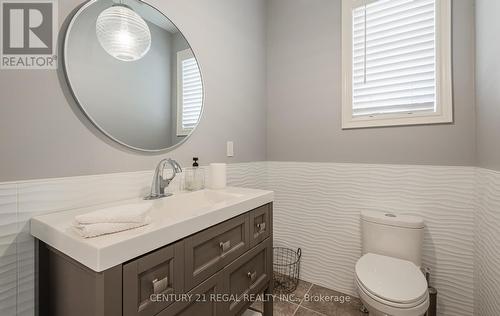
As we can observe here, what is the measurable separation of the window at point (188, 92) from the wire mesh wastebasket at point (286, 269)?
1.45 m

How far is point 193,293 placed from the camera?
86 cm

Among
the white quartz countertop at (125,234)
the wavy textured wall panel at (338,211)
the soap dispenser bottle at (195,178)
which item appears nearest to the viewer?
the white quartz countertop at (125,234)

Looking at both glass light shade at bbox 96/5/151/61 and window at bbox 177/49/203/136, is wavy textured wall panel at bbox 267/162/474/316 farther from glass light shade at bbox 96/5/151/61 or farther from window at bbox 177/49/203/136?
glass light shade at bbox 96/5/151/61

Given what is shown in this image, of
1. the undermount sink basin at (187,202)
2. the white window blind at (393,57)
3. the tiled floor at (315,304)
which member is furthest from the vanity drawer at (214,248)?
the white window blind at (393,57)

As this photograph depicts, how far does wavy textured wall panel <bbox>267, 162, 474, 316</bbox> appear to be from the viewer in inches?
57.8

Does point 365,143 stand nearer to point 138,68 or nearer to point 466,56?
point 466,56

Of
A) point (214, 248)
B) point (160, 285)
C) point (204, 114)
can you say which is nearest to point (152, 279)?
point (160, 285)

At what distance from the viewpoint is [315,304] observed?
1724 mm

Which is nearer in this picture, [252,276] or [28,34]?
[28,34]

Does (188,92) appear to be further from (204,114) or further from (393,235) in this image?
(393,235)

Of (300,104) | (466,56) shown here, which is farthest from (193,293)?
(466,56)

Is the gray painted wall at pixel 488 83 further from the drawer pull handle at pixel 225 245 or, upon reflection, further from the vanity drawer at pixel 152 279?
the vanity drawer at pixel 152 279

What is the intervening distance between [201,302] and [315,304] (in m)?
1.20

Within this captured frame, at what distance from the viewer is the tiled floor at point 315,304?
164cm
